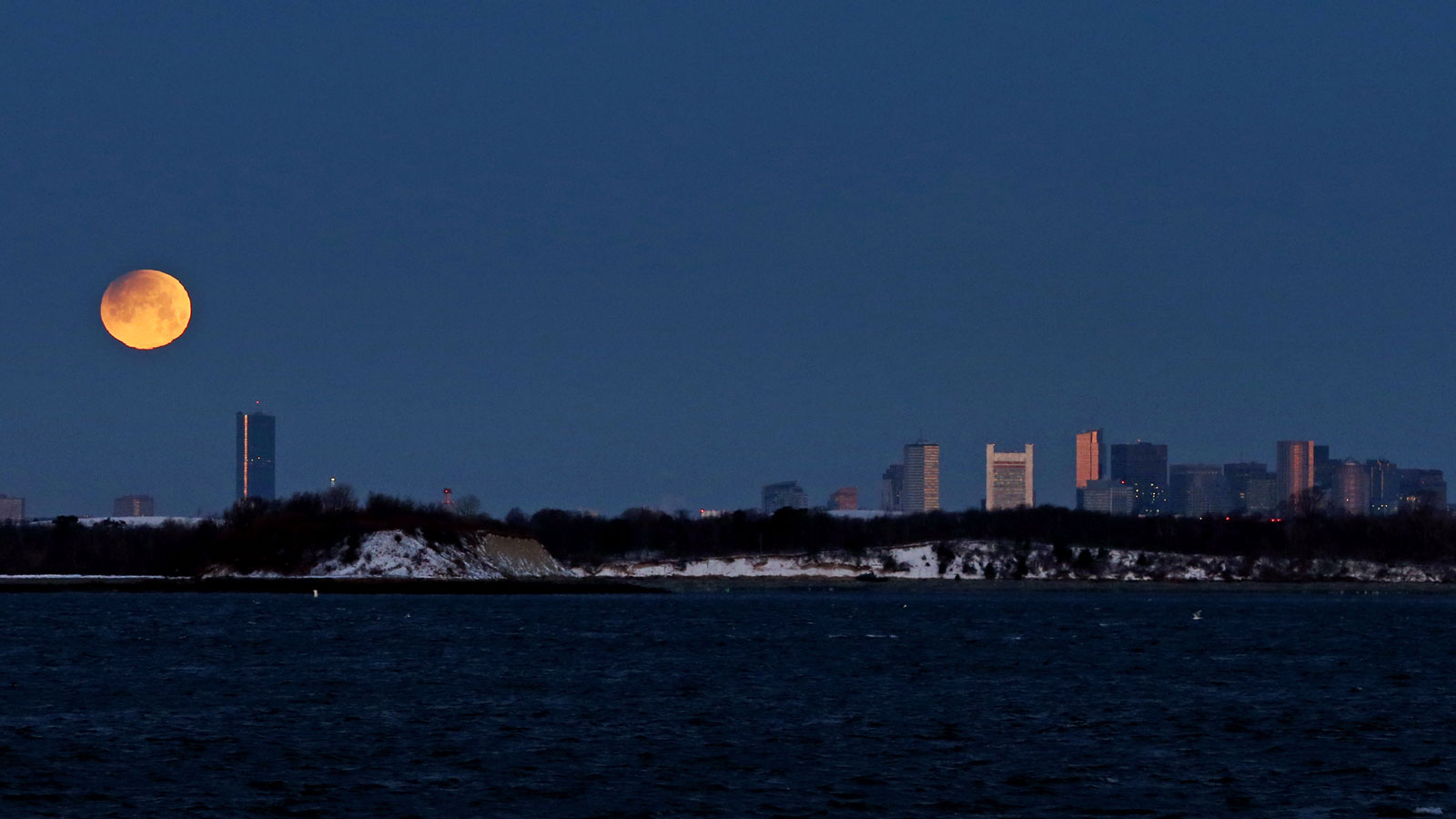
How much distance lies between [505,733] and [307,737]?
6055mm

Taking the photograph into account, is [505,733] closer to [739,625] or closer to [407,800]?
[407,800]

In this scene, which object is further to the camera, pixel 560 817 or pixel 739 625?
pixel 739 625

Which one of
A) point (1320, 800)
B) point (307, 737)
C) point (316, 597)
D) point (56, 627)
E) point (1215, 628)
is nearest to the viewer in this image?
point (1320, 800)

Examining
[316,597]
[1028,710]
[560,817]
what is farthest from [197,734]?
[316,597]

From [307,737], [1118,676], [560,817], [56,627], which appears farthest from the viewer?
[56,627]

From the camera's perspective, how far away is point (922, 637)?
359 ft

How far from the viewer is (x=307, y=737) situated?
52188 mm

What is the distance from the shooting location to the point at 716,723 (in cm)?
5666

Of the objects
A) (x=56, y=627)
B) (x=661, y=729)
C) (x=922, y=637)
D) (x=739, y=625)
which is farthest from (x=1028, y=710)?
(x=56, y=627)

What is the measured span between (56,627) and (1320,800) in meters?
97.2

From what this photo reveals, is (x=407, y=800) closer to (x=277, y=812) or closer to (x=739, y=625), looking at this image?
(x=277, y=812)

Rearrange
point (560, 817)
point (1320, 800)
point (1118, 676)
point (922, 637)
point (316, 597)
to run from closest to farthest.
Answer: point (560, 817), point (1320, 800), point (1118, 676), point (922, 637), point (316, 597)

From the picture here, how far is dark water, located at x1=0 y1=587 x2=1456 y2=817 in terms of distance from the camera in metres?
40.8

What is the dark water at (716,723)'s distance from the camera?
1607 inches
